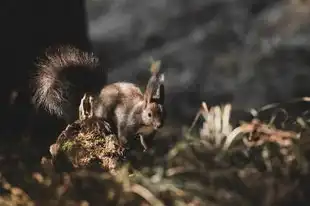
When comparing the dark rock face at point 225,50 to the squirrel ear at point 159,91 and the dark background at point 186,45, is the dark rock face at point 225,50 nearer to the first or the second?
the dark background at point 186,45

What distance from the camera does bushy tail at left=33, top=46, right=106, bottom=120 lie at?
4.57 feet

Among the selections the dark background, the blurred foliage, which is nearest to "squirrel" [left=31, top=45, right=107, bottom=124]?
the dark background

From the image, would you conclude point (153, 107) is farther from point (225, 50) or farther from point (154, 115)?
point (225, 50)

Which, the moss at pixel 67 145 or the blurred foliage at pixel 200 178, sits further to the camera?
the moss at pixel 67 145

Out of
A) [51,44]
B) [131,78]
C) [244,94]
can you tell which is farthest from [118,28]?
[244,94]

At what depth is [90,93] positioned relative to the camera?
1.43 metres

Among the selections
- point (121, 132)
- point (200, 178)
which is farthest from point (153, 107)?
point (200, 178)

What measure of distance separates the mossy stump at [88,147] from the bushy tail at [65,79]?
0.08 metres

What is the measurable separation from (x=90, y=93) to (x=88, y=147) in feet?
0.53

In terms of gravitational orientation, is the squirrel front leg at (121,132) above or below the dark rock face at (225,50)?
below

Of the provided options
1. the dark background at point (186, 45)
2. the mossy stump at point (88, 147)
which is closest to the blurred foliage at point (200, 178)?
the mossy stump at point (88, 147)

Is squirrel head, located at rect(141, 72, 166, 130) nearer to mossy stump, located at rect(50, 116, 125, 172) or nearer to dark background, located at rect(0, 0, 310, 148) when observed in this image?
mossy stump, located at rect(50, 116, 125, 172)

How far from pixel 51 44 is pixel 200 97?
15.3 inches

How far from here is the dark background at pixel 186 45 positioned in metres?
1.56
